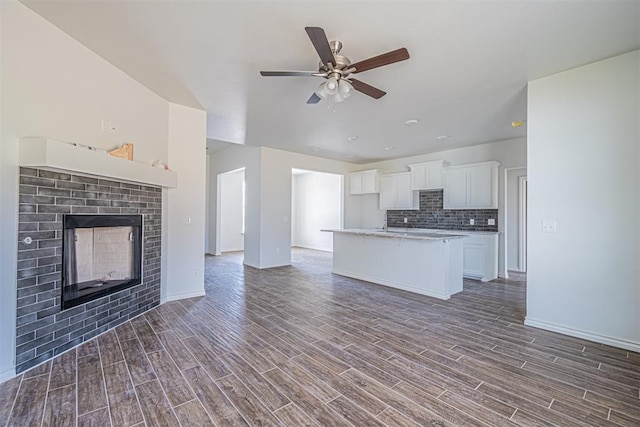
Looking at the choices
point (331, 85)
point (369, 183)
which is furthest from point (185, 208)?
point (369, 183)

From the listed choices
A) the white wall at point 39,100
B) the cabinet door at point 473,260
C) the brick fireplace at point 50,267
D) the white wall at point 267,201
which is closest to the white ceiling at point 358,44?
the white wall at point 39,100

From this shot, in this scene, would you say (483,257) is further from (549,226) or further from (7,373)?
(7,373)

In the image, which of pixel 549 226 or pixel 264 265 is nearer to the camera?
pixel 549 226

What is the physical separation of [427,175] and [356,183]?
203cm

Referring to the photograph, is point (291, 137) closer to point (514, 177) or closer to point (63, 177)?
point (63, 177)

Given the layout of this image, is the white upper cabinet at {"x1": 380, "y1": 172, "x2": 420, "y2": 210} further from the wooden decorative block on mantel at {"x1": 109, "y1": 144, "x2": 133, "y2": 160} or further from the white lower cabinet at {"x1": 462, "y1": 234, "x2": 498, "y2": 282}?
the wooden decorative block on mantel at {"x1": 109, "y1": 144, "x2": 133, "y2": 160}

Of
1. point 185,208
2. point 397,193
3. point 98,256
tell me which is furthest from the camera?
point 397,193

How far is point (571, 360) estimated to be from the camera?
93.8 inches

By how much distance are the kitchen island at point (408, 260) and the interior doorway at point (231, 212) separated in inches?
188

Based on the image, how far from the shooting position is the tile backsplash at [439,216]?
5.78 metres

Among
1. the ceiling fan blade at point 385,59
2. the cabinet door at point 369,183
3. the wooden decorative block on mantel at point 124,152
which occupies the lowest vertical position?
the wooden decorative block on mantel at point 124,152

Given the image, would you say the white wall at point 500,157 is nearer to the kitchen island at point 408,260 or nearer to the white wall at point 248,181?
the kitchen island at point 408,260

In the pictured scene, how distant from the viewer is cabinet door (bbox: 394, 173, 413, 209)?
670 centimetres

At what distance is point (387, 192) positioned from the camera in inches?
282
